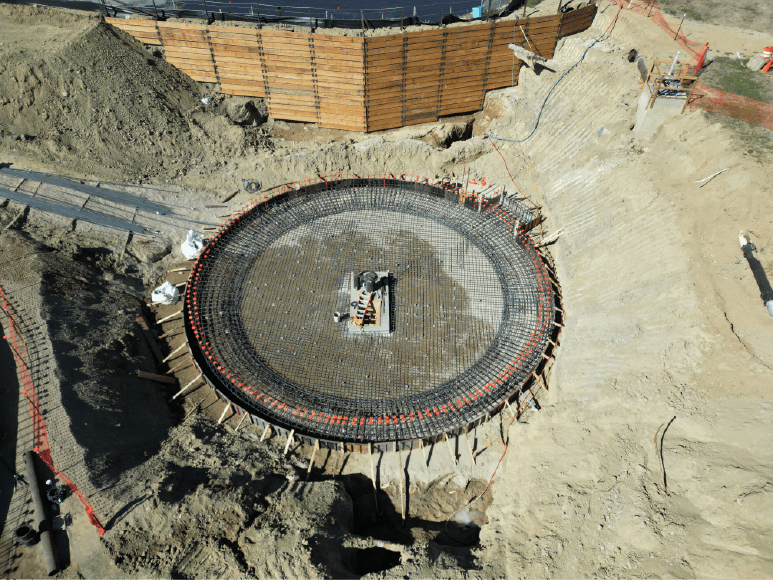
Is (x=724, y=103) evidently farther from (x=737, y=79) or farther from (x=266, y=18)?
(x=266, y=18)

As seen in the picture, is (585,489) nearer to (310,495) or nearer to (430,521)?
(430,521)

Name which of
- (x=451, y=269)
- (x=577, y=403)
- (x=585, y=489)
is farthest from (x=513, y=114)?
(x=585, y=489)

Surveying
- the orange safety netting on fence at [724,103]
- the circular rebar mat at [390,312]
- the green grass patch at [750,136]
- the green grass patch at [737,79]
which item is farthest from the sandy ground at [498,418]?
the green grass patch at [737,79]

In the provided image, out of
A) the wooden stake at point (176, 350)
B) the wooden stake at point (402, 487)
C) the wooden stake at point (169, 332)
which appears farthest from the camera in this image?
the wooden stake at point (169, 332)

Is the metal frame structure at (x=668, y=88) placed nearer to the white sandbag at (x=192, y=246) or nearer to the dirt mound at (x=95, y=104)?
→ the dirt mound at (x=95, y=104)

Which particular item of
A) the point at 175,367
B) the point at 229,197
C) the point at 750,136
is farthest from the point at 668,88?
the point at 175,367

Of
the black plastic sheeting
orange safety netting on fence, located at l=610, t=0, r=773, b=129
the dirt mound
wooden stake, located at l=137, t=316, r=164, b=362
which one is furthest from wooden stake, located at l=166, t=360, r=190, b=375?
orange safety netting on fence, located at l=610, t=0, r=773, b=129
